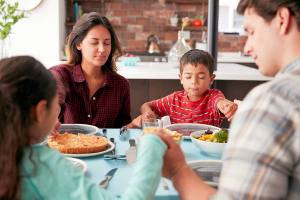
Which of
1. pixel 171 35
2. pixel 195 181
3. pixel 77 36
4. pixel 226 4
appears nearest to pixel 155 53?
pixel 171 35

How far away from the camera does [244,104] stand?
0.81 metres

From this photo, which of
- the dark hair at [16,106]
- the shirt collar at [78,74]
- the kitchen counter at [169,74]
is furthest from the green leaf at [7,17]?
the dark hair at [16,106]

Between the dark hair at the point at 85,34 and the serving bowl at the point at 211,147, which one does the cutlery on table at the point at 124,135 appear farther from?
the dark hair at the point at 85,34

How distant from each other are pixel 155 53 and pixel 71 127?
428 centimetres

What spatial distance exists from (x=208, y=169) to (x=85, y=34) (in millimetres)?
1261

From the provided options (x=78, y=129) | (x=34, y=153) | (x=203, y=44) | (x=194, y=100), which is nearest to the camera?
(x=34, y=153)

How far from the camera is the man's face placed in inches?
34.3

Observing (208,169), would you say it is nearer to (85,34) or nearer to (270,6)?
(270,6)

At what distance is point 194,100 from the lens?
2.29 m

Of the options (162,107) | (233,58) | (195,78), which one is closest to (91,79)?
(162,107)

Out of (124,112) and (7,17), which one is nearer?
(124,112)

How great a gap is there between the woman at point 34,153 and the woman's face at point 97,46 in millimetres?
1183

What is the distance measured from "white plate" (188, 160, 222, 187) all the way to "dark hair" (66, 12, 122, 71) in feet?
3.96

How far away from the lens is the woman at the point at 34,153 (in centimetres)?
93
